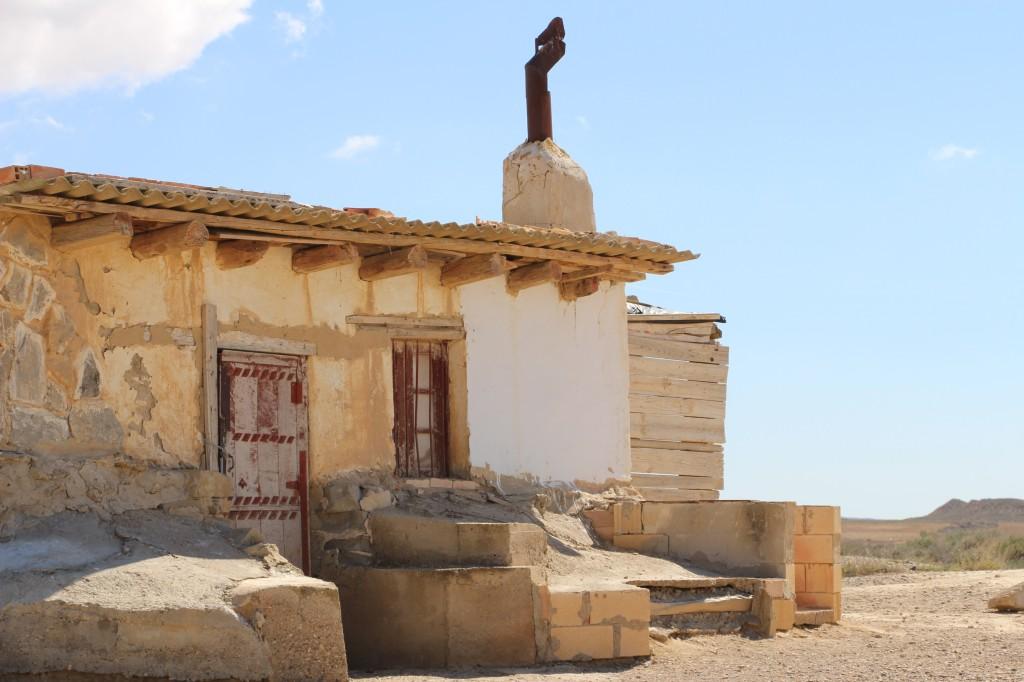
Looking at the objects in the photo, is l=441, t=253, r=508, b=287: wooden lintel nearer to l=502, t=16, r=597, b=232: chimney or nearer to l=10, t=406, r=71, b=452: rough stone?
l=502, t=16, r=597, b=232: chimney

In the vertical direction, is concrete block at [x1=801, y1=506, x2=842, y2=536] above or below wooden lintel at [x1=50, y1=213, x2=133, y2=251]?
below

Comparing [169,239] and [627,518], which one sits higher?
[169,239]

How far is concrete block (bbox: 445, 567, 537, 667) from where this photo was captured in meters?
9.77

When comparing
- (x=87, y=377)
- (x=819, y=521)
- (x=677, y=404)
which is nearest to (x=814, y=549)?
(x=819, y=521)

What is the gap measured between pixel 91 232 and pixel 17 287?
57 cm

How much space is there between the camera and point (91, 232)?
945 centimetres

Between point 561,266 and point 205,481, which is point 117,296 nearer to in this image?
point 205,481

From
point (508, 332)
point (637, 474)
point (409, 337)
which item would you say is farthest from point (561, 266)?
point (637, 474)

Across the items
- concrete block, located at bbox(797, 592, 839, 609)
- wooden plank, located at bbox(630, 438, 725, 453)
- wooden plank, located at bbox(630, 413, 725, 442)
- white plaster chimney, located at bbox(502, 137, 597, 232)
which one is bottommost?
concrete block, located at bbox(797, 592, 839, 609)

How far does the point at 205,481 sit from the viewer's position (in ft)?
33.3

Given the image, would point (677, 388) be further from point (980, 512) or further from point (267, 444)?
point (980, 512)

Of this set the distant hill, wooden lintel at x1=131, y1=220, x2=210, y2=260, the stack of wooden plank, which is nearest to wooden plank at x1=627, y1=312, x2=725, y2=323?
the stack of wooden plank

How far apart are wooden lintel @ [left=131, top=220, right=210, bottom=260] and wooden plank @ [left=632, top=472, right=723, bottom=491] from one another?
636cm

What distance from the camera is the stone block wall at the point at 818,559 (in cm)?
1267
